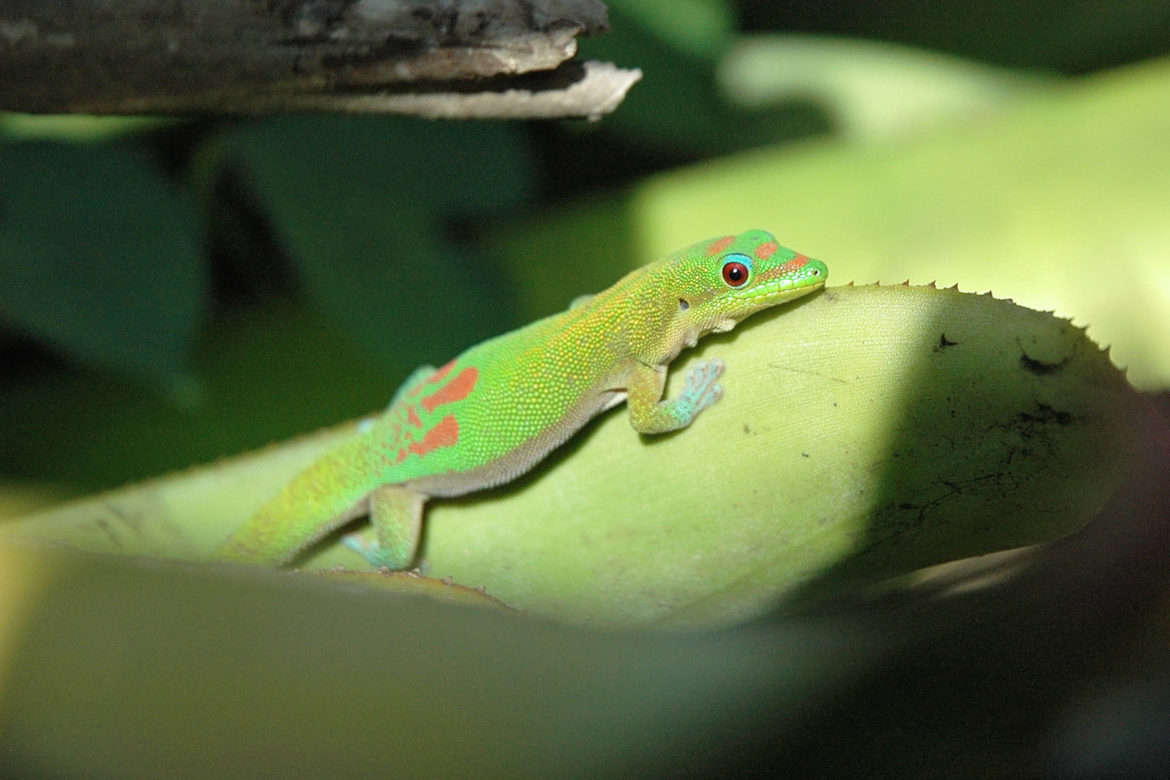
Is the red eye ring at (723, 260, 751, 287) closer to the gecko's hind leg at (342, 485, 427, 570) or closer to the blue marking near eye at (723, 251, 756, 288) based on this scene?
the blue marking near eye at (723, 251, 756, 288)

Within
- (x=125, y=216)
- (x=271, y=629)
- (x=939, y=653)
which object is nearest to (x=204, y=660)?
(x=271, y=629)

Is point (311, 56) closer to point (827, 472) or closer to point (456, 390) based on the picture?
point (456, 390)

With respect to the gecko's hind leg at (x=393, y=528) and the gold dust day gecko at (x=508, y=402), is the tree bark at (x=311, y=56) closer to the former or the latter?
the gold dust day gecko at (x=508, y=402)

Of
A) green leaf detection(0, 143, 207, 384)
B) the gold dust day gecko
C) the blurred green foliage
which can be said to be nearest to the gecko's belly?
the gold dust day gecko

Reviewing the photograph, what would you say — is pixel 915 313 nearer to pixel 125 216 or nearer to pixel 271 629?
pixel 271 629

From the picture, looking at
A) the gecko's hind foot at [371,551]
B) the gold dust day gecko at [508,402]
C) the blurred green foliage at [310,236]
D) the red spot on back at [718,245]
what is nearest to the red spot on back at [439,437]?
the gold dust day gecko at [508,402]

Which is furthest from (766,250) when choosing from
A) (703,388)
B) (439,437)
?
(439,437)
